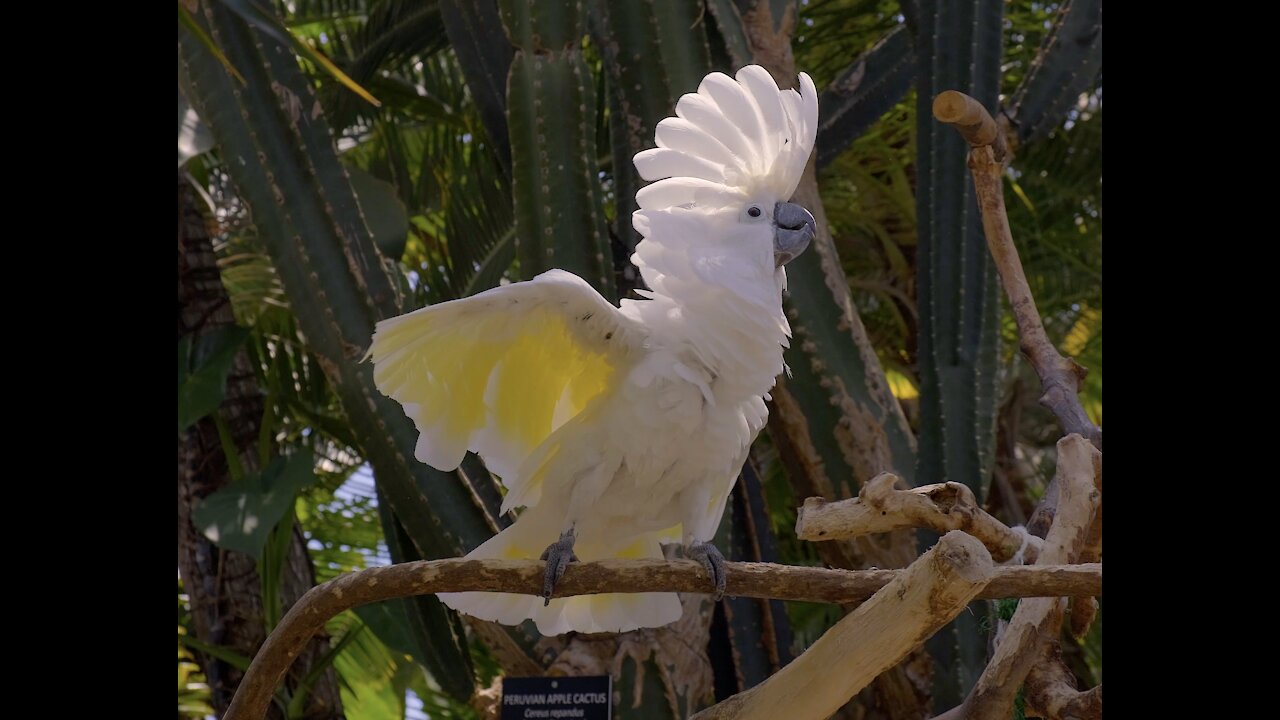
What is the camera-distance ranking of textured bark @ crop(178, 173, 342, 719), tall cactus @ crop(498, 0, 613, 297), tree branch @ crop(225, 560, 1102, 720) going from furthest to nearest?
textured bark @ crop(178, 173, 342, 719), tall cactus @ crop(498, 0, 613, 297), tree branch @ crop(225, 560, 1102, 720)

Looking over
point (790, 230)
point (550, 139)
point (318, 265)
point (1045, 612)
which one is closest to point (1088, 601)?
point (1045, 612)

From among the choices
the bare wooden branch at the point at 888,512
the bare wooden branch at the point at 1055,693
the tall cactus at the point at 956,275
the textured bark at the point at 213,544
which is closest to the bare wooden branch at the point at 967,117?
the tall cactus at the point at 956,275

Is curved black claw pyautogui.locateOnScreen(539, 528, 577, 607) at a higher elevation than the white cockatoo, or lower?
lower

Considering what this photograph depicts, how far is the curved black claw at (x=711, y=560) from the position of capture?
166 cm

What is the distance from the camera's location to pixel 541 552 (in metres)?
1.93

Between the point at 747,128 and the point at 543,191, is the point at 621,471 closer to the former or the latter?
the point at 747,128

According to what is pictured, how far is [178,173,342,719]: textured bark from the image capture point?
118 inches

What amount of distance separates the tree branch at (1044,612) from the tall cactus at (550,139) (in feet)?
3.24

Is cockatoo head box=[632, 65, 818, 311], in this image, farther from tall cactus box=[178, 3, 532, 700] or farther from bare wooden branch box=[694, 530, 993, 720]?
tall cactus box=[178, 3, 532, 700]

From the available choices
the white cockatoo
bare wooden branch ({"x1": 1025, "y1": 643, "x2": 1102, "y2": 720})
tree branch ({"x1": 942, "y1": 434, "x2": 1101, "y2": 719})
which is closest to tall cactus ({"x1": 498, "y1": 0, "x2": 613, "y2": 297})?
the white cockatoo

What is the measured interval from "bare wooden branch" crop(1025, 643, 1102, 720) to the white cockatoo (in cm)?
57

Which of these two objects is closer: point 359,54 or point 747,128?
point 747,128
